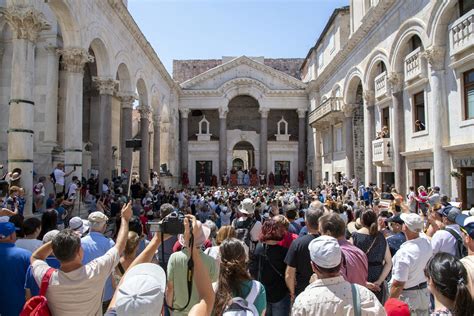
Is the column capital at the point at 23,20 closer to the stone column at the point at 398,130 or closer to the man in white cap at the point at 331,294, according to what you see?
the man in white cap at the point at 331,294

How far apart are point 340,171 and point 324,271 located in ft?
80.2

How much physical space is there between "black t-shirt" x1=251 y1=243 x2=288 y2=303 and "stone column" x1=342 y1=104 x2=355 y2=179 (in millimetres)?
20391

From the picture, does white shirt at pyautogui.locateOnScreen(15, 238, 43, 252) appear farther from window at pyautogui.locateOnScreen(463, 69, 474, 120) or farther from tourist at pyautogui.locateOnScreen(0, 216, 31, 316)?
window at pyautogui.locateOnScreen(463, 69, 474, 120)

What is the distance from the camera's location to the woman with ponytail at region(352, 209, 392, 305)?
4.43m

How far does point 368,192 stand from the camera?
59.1ft

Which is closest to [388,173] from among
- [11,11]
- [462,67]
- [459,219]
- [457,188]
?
[457,188]

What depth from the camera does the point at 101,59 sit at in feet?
56.4

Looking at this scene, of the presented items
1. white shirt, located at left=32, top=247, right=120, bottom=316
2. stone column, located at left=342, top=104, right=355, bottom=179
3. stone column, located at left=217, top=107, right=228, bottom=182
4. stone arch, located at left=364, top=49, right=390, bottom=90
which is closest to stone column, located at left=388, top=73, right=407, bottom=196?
stone arch, located at left=364, top=49, right=390, bottom=90

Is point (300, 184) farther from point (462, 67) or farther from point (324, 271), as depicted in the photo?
point (324, 271)

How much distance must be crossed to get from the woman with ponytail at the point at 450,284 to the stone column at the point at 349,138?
2213cm

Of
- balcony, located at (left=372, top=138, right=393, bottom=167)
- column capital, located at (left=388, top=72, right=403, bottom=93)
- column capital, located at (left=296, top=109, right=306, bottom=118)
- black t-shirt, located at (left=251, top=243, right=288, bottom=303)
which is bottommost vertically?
black t-shirt, located at (left=251, top=243, right=288, bottom=303)

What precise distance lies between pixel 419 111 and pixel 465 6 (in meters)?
4.56

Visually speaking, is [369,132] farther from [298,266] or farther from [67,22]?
[298,266]

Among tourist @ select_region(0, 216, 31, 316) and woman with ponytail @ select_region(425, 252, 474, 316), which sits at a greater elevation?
woman with ponytail @ select_region(425, 252, 474, 316)
